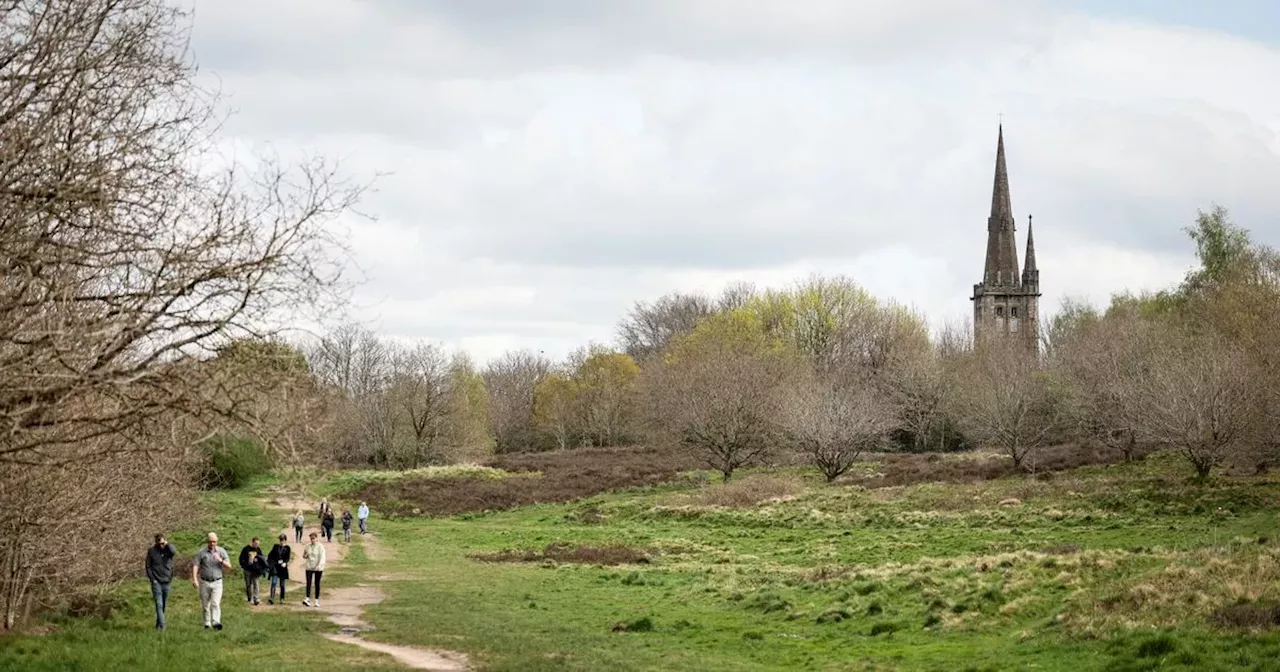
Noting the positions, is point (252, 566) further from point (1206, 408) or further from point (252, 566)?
point (1206, 408)

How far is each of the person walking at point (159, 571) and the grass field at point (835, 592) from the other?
0.52m

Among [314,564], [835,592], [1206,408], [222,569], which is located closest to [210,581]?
[222,569]

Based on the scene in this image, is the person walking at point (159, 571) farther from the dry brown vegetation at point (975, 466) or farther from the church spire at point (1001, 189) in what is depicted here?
the church spire at point (1001, 189)

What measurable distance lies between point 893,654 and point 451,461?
7740 cm

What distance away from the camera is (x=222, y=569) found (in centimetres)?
2367

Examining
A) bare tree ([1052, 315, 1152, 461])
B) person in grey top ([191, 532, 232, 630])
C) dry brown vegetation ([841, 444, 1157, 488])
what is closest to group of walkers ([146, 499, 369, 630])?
person in grey top ([191, 532, 232, 630])


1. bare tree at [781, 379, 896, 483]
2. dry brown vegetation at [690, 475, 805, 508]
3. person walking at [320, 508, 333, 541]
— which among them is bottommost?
person walking at [320, 508, 333, 541]

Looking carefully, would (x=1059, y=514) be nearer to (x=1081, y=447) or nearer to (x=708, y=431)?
(x=708, y=431)

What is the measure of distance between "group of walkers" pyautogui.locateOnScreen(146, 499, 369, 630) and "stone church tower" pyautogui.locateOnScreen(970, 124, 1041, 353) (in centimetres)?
9873

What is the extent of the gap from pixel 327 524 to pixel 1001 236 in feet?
330

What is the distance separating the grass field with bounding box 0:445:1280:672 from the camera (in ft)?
62.8

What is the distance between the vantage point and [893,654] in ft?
67.5

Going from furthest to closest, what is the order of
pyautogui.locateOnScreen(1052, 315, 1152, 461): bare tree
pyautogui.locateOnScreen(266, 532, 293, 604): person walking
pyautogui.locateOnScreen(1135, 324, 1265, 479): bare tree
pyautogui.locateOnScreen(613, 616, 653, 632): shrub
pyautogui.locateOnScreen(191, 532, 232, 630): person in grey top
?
1. pyautogui.locateOnScreen(1052, 315, 1152, 461): bare tree
2. pyautogui.locateOnScreen(1135, 324, 1265, 479): bare tree
3. pyautogui.locateOnScreen(266, 532, 293, 604): person walking
4. pyautogui.locateOnScreen(613, 616, 653, 632): shrub
5. pyautogui.locateOnScreen(191, 532, 232, 630): person in grey top

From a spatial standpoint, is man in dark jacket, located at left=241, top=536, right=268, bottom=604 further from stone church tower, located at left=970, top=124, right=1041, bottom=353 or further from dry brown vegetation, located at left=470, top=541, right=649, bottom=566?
stone church tower, located at left=970, top=124, right=1041, bottom=353
